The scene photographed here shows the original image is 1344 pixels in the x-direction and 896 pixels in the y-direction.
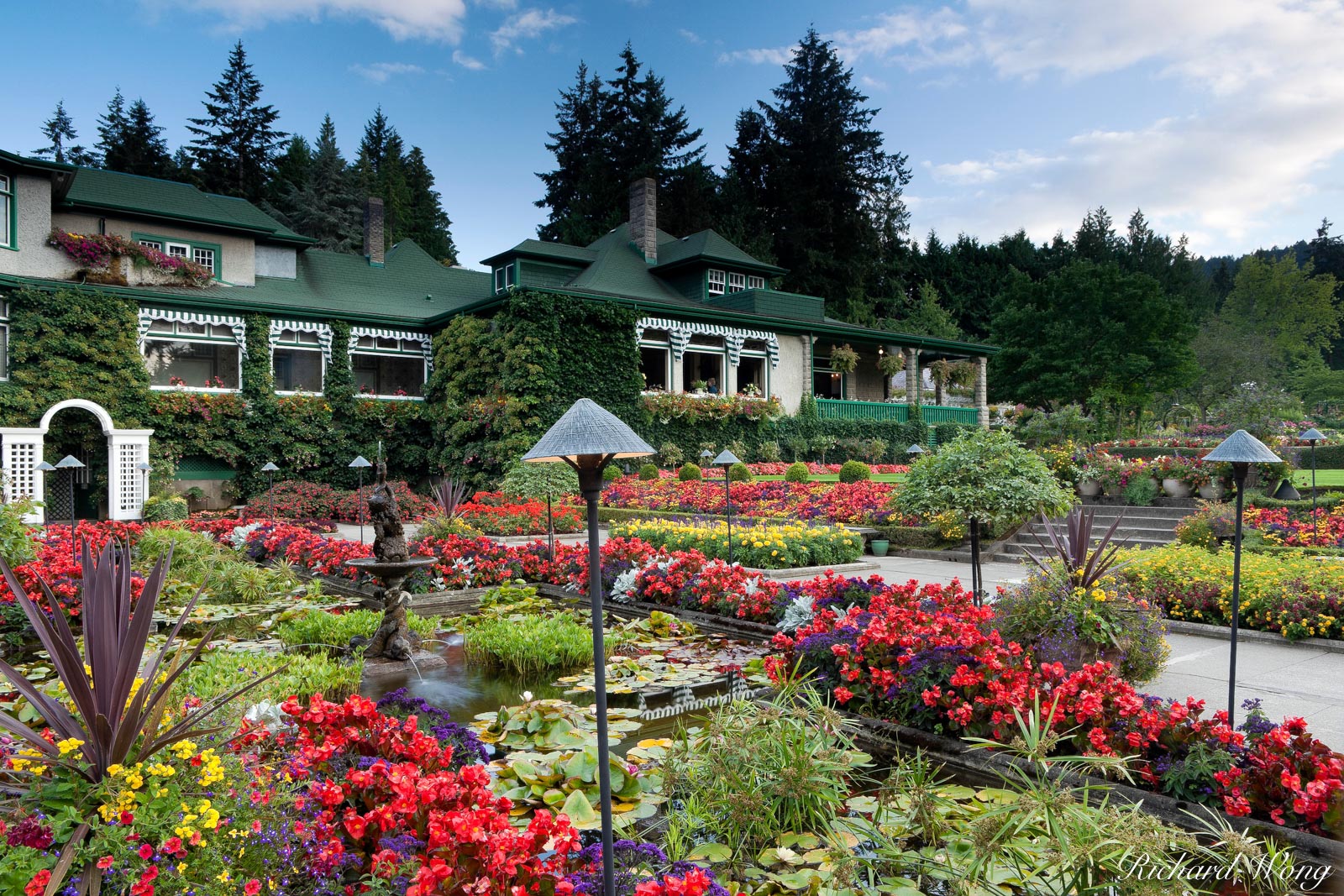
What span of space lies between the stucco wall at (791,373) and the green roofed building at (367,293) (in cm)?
6

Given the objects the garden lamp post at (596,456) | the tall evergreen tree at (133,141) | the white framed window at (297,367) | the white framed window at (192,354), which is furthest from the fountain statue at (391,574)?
the tall evergreen tree at (133,141)

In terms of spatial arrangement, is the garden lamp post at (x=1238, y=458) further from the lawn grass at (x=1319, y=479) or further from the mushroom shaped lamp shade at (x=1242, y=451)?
the lawn grass at (x=1319, y=479)

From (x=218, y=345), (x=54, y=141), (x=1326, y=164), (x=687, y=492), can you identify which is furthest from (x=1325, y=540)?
(x=54, y=141)

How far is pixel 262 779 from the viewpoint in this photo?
261 cm

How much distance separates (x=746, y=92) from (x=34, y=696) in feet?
156

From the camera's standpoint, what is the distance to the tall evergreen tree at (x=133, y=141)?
120 feet

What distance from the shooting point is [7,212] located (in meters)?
19.8

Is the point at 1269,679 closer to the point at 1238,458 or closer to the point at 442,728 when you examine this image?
the point at 1238,458

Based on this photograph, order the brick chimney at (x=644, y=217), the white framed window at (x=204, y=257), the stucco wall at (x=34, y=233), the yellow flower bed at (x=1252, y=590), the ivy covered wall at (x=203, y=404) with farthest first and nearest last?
the brick chimney at (x=644, y=217) < the white framed window at (x=204, y=257) < the stucco wall at (x=34, y=233) < the ivy covered wall at (x=203, y=404) < the yellow flower bed at (x=1252, y=590)

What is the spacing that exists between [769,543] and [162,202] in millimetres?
22458

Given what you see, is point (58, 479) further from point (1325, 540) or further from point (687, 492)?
point (1325, 540)

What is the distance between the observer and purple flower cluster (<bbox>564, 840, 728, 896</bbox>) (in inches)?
101

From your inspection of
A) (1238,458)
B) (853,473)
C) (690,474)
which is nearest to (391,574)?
(1238,458)

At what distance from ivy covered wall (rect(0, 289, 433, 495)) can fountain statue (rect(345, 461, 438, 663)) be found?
16361 millimetres
